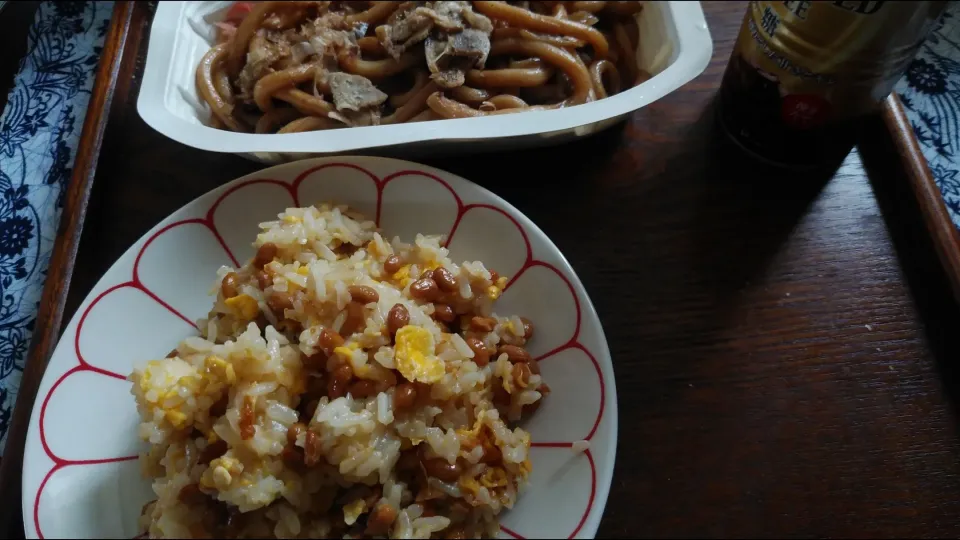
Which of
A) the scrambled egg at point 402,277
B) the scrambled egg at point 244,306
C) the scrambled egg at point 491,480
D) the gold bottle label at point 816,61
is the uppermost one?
the gold bottle label at point 816,61

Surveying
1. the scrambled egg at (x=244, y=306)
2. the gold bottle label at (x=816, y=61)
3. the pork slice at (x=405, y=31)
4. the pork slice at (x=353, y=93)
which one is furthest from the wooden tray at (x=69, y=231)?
the gold bottle label at (x=816, y=61)

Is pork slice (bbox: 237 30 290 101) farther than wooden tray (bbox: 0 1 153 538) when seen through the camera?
Yes

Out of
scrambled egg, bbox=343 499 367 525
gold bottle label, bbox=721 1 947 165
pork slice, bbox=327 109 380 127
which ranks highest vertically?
gold bottle label, bbox=721 1 947 165

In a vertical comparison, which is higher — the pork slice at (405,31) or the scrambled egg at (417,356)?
the pork slice at (405,31)

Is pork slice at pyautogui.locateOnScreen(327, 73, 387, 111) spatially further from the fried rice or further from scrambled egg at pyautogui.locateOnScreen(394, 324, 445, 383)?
scrambled egg at pyautogui.locateOnScreen(394, 324, 445, 383)

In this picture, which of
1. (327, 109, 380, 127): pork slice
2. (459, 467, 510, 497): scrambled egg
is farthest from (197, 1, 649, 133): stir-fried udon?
(459, 467, 510, 497): scrambled egg

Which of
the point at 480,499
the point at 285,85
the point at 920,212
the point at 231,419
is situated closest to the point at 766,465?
A: the point at 480,499

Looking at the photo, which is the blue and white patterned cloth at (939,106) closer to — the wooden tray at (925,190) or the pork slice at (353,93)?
the wooden tray at (925,190)
